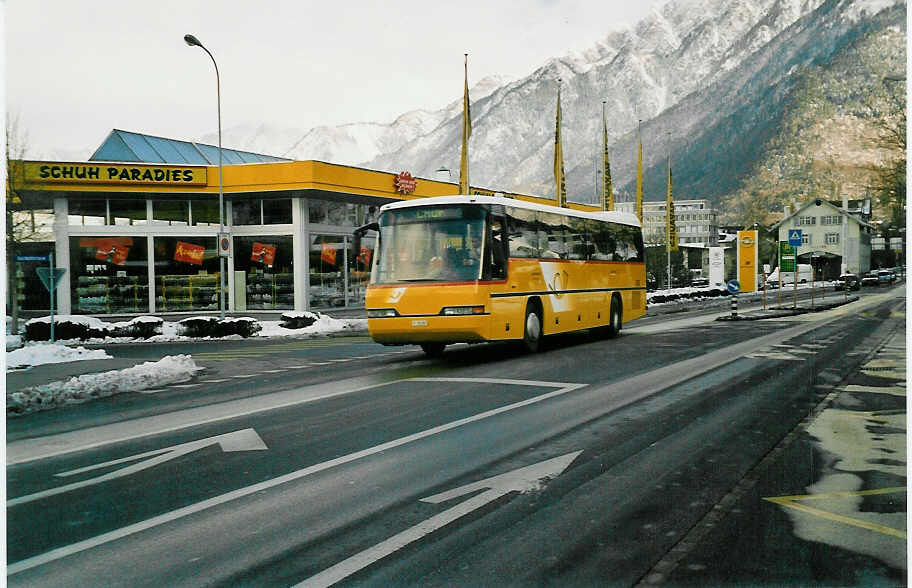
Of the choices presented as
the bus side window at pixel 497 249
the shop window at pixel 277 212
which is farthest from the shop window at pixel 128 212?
the bus side window at pixel 497 249

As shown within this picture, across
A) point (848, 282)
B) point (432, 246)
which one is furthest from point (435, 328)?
point (848, 282)

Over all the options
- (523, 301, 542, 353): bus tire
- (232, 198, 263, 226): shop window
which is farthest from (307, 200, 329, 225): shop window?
(523, 301, 542, 353): bus tire

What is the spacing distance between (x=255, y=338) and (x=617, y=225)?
10.9 m

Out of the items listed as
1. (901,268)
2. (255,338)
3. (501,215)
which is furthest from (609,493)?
(255,338)

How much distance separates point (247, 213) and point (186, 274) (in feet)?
11.9

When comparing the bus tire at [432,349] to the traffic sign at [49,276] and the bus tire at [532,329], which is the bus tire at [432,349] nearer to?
the bus tire at [532,329]

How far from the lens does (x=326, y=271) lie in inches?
1347

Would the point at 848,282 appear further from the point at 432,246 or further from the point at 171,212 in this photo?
the point at 171,212

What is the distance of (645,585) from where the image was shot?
145 inches

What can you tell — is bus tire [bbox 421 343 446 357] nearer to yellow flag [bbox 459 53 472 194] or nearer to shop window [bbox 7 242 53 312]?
yellow flag [bbox 459 53 472 194]

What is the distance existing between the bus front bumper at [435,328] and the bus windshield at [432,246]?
0.74 m

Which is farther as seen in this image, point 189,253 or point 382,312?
point 189,253

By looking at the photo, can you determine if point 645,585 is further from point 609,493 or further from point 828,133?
point 828,133

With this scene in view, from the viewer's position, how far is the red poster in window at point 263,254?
1312 inches
